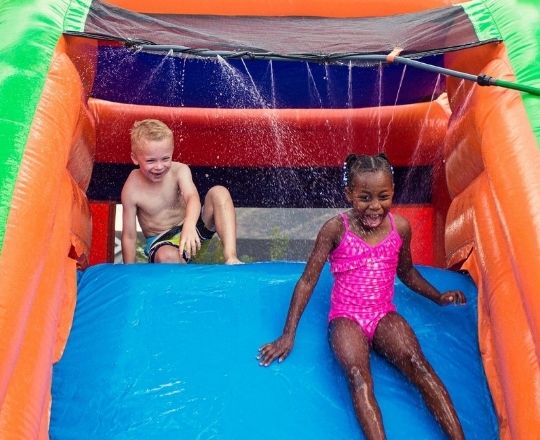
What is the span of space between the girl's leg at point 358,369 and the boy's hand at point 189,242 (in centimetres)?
70

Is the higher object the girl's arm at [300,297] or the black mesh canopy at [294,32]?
the black mesh canopy at [294,32]

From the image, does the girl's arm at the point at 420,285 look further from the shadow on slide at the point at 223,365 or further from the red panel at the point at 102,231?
the red panel at the point at 102,231

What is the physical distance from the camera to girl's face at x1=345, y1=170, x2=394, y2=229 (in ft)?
7.51

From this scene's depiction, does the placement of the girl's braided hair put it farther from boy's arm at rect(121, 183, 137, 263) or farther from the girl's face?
boy's arm at rect(121, 183, 137, 263)

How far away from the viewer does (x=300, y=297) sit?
2.37 m

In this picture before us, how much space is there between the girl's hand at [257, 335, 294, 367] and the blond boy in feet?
2.18

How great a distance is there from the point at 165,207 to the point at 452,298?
123 cm

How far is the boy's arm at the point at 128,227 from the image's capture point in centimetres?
310

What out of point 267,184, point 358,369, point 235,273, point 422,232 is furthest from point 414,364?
point 267,184

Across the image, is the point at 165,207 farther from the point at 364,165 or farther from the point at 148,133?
the point at 364,165

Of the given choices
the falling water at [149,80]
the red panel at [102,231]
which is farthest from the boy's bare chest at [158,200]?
the red panel at [102,231]

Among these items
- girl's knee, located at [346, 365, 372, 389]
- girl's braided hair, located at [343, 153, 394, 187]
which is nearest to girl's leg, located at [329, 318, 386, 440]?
girl's knee, located at [346, 365, 372, 389]

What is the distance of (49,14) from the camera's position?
2.80 meters

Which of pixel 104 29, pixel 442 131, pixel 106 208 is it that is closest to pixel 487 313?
pixel 442 131
